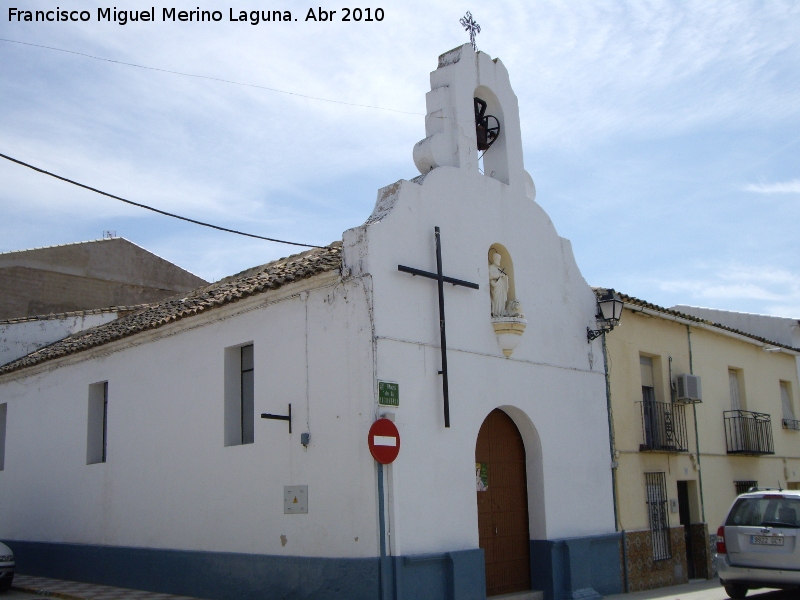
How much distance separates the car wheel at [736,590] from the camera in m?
11.0

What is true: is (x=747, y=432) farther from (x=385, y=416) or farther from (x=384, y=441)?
(x=384, y=441)

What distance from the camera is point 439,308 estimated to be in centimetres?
1051

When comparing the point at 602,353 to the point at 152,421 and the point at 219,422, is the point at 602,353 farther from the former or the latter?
the point at 152,421

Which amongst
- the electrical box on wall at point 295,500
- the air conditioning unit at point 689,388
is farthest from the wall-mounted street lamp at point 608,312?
the electrical box on wall at point 295,500

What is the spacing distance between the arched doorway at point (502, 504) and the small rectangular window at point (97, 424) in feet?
22.9

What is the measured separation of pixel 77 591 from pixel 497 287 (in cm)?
777

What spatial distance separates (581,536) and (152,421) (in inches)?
267

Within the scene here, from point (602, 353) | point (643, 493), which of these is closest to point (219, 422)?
point (602, 353)

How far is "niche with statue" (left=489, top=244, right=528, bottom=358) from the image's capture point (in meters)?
11.4

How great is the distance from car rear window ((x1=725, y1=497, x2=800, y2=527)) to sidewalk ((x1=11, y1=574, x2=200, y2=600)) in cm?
760

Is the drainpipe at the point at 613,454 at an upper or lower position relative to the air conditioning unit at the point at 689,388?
lower

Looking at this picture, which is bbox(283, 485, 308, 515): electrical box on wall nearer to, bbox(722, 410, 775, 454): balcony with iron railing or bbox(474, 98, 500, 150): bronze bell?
bbox(474, 98, 500, 150): bronze bell

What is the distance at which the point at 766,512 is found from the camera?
10922 mm

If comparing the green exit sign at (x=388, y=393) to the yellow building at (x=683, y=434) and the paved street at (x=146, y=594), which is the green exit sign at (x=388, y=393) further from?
the yellow building at (x=683, y=434)
